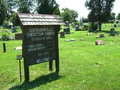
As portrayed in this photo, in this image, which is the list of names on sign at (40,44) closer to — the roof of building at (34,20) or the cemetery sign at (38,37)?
the cemetery sign at (38,37)

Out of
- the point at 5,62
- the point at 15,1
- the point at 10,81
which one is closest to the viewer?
the point at 10,81

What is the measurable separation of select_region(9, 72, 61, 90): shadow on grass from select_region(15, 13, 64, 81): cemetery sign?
34cm

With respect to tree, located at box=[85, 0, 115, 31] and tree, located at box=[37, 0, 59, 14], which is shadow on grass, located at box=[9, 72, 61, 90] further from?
tree, located at box=[37, 0, 59, 14]

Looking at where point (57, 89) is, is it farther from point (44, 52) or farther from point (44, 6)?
point (44, 6)

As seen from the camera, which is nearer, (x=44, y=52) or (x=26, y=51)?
(x=26, y=51)

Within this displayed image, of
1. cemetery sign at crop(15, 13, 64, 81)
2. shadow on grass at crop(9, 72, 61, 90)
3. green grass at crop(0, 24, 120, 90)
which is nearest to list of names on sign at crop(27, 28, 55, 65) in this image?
cemetery sign at crop(15, 13, 64, 81)

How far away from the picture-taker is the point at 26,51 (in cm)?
516

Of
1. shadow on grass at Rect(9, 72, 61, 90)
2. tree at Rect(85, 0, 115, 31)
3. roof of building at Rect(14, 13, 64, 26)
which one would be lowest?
shadow on grass at Rect(9, 72, 61, 90)

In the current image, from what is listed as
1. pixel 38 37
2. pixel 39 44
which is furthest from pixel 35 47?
pixel 38 37

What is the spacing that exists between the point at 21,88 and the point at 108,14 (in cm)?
3329

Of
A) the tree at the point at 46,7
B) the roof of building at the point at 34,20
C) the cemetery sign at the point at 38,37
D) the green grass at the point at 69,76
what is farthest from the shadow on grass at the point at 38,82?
the tree at the point at 46,7

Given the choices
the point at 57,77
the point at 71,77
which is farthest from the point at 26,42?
the point at 71,77

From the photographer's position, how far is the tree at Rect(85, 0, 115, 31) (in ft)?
106

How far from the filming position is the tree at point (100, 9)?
106ft
